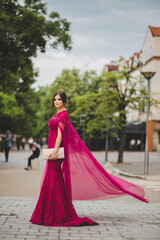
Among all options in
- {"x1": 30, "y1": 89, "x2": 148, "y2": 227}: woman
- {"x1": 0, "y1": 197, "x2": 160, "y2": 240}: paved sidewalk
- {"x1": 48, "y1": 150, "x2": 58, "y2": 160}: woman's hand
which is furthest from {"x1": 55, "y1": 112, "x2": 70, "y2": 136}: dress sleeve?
{"x1": 0, "y1": 197, "x2": 160, "y2": 240}: paved sidewalk

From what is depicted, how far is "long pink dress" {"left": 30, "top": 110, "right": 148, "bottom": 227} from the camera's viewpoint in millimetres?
6402

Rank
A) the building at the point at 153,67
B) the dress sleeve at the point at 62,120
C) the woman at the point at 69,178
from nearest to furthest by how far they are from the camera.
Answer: the woman at the point at 69,178 < the dress sleeve at the point at 62,120 < the building at the point at 153,67

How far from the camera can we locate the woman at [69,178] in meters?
6.30

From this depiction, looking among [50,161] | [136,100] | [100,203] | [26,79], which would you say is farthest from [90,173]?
[136,100]

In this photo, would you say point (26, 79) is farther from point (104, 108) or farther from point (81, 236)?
point (81, 236)

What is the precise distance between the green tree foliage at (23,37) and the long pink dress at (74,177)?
1204 cm

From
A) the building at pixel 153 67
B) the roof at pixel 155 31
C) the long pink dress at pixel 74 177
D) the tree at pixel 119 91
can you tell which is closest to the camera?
the long pink dress at pixel 74 177

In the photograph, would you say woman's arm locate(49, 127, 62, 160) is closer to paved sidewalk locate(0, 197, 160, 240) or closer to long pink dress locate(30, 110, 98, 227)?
long pink dress locate(30, 110, 98, 227)

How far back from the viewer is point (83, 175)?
6.66 meters

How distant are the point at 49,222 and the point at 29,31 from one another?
15.0 metres

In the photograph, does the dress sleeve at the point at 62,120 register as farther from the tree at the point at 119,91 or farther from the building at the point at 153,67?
the building at the point at 153,67

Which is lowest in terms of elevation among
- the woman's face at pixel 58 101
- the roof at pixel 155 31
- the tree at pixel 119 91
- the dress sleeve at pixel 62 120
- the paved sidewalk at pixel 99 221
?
the paved sidewalk at pixel 99 221

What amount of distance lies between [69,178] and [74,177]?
0.36ft

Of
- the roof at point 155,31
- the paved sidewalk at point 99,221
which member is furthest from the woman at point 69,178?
the roof at point 155,31
